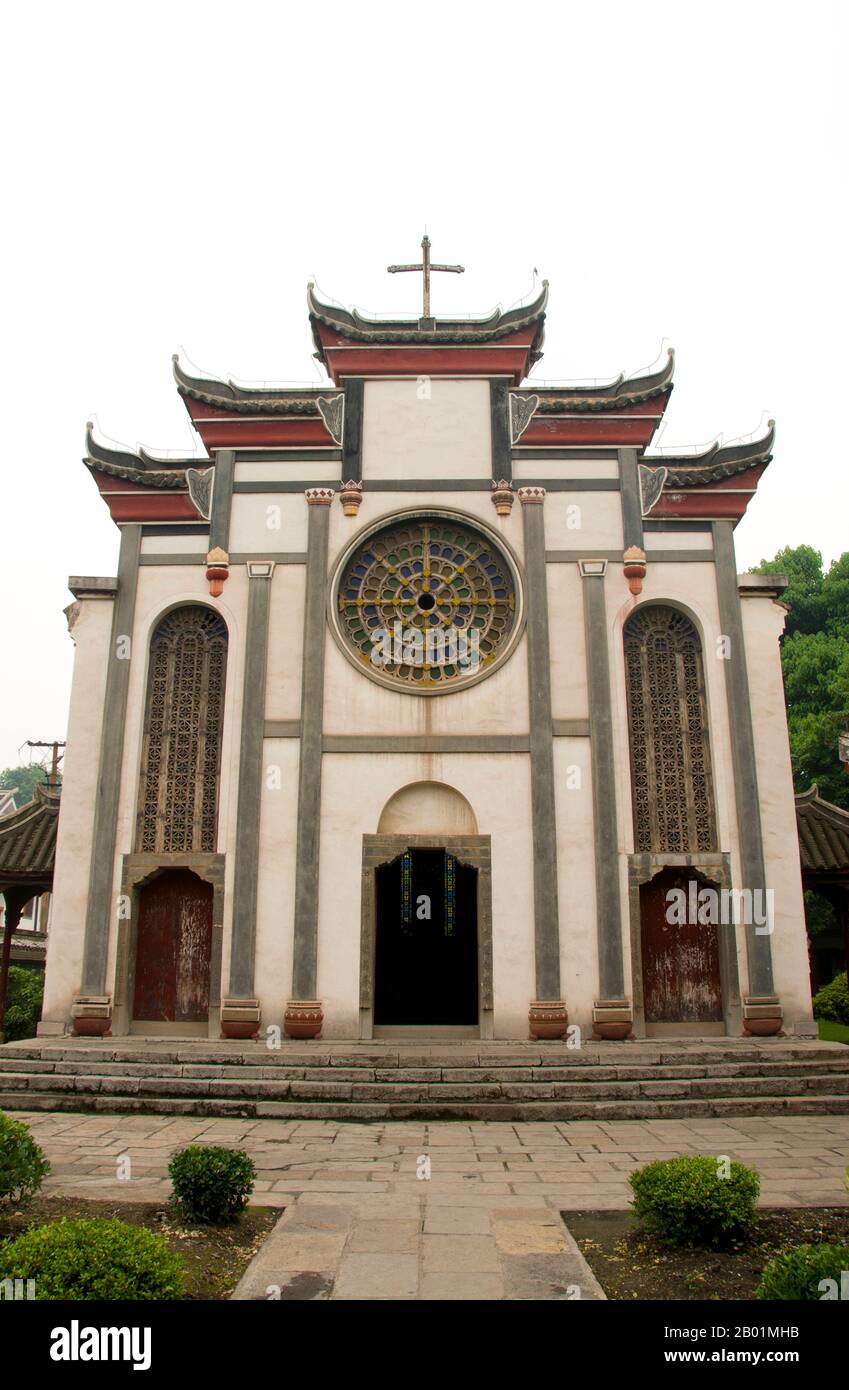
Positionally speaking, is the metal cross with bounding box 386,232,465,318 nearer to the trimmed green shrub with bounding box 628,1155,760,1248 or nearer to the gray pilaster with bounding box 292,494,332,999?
the gray pilaster with bounding box 292,494,332,999

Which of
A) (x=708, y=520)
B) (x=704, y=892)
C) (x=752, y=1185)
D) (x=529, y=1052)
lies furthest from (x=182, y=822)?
(x=752, y=1185)

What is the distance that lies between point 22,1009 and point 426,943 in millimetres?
8080

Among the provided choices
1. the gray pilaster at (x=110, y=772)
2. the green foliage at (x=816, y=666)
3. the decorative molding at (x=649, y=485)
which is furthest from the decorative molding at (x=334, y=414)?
the green foliage at (x=816, y=666)

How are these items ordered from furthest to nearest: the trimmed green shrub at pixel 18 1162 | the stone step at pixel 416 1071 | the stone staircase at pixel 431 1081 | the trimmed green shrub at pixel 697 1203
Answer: the stone step at pixel 416 1071 < the stone staircase at pixel 431 1081 < the trimmed green shrub at pixel 18 1162 < the trimmed green shrub at pixel 697 1203

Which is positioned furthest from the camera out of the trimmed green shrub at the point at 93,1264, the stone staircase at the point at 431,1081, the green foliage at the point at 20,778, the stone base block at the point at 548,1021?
the green foliage at the point at 20,778

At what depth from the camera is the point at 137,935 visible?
15602mm

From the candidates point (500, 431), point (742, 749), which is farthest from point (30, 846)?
point (742, 749)

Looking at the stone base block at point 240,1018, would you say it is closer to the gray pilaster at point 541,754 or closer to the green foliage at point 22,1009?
the gray pilaster at point 541,754

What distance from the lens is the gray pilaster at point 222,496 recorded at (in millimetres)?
16641

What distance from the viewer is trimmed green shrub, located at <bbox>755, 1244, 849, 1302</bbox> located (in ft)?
14.4

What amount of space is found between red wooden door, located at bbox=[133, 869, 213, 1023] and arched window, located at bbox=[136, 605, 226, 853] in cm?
75

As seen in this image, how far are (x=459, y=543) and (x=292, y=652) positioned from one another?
11.4 ft

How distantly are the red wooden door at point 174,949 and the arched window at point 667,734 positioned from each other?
280 inches
